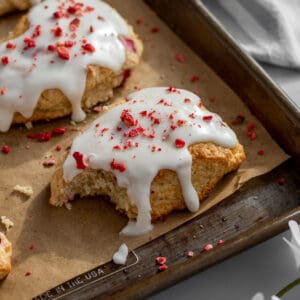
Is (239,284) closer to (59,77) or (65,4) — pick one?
(59,77)

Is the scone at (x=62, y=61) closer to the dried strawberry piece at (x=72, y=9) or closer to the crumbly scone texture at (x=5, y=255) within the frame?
the dried strawberry piece at (x=72, y=9)

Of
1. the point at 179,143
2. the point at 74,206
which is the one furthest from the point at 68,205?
the point at 179,143

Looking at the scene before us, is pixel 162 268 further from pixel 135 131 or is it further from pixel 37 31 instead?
pixel 37 31

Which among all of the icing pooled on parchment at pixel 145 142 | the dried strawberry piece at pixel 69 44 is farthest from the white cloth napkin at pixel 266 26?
the dried strawberry piece at pixel 69 44

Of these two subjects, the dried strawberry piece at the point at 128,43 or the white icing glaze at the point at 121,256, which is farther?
the dried strawberry piece at the point at 128,43

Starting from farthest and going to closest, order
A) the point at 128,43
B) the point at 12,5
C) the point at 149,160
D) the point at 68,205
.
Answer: the point at 12,5
the point at 128,43
the point at 68,205
the point at 149,160

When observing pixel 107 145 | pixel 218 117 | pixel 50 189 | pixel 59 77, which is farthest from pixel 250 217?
pixel 59 77
